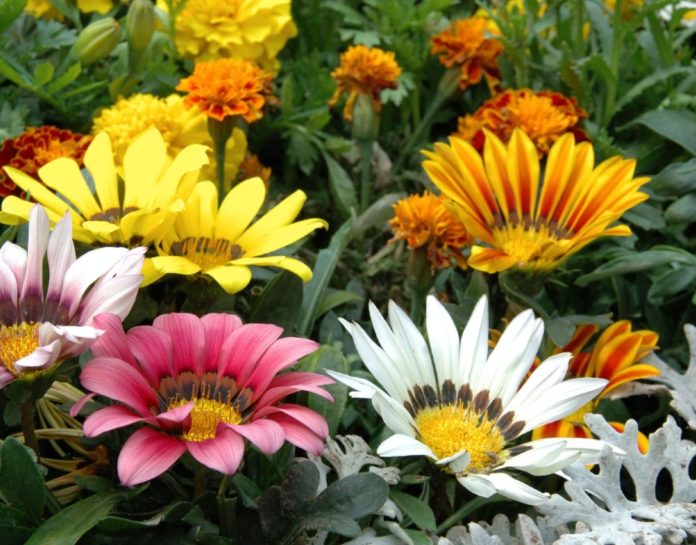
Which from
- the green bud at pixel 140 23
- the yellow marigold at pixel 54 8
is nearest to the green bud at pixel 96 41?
the green bud at pixel 140 23

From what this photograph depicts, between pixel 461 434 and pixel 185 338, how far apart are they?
27cm

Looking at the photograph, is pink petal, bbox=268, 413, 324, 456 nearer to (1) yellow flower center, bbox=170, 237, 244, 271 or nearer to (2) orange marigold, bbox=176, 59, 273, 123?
(1) yellow flower center, bbox=170, 237, 244, 271

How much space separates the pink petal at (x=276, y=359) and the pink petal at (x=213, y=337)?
0.04 m

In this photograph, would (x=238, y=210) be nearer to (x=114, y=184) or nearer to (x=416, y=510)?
(x=114, y=184)

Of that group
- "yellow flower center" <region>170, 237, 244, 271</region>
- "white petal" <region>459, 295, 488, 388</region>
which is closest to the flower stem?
"yellow flower center" <region>170, 237, 244, 271</region>

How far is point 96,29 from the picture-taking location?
1.31 meters

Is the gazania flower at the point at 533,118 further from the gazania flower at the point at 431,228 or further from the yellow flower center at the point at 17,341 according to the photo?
the yellow flower center at the point at 17,341

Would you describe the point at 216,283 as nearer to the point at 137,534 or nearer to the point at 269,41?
the point at 137,534

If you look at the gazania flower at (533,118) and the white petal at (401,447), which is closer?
the white petal at (401,447)

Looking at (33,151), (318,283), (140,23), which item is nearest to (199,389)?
(318,283)

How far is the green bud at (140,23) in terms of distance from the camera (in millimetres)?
1268

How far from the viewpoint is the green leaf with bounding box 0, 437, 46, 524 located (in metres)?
0.79

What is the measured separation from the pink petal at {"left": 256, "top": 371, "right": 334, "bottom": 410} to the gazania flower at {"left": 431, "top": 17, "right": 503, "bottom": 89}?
32.2 inches

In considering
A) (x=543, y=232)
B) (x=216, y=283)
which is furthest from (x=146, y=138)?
(x=543, y=232)
